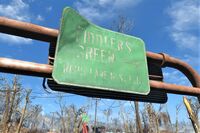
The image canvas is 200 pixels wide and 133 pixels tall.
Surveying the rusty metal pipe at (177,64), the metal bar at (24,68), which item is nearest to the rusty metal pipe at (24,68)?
the metal bar at (24,68)

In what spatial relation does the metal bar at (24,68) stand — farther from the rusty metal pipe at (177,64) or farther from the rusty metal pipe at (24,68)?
the rusty metal pipe at (177,64)

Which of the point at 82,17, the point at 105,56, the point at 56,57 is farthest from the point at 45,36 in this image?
the point at 105,56

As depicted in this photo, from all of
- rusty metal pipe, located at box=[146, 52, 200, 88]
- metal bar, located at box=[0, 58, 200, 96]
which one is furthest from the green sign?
rusty metal pipe, located at box=[146, 52, 200, 88]

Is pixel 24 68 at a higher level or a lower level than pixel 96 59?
lower

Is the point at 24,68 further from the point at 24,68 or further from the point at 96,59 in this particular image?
the point at 96,59

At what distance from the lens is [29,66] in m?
2.21

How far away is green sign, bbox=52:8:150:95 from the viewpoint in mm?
2346

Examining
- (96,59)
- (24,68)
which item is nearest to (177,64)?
(96,59)

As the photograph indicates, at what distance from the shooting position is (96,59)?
8.25ft

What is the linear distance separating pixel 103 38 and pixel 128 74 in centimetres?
40

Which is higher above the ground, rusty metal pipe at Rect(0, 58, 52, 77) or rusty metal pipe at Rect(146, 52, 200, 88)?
rusty metal pipe at Rect(146, 52, 200, 88)

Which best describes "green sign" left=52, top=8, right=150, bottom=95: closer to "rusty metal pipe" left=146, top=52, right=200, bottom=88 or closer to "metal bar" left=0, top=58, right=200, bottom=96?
"metal bar" left=0, top=58, right=200, bottom=96

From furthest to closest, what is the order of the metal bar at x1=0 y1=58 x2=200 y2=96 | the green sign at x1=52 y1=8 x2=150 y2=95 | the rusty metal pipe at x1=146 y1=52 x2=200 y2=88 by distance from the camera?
the rusty metal pipe at x1=146 y1=52 x2=200 y2=88 < the green sign at x1=52 y1=8 x2=150 y2=95 < the metal bar at x1=0 y1=58 x2=200 y2=96

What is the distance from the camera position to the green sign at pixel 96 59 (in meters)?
2.35
